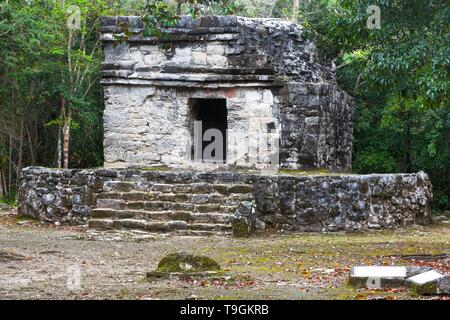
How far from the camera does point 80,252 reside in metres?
10.0

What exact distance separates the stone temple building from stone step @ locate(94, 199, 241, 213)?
2015 millimetres

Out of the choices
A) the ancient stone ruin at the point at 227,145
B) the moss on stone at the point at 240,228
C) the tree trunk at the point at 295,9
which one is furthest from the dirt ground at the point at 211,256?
the tree trunk at the point at 295,9

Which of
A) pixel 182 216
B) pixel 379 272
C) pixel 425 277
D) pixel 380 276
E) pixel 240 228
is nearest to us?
pixel 425 277

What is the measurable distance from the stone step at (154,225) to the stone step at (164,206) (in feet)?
1.12

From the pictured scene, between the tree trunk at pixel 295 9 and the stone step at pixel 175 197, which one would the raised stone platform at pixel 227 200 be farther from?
the tree trunk at pixel 295 9

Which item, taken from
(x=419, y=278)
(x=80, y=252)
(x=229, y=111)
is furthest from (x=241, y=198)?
(x=419, y=278)

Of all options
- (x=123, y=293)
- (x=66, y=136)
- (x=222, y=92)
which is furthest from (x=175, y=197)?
(x=66, y=136)

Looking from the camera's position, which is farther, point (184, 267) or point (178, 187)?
point (178, 187)

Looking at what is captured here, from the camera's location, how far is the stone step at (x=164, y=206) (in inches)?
483

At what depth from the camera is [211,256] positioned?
973cm

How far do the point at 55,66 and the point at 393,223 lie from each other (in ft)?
35.4

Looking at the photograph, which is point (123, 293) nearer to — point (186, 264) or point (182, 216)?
point (186, 264)

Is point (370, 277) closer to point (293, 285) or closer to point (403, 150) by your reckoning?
point (293, 285)

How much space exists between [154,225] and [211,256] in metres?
2.42
